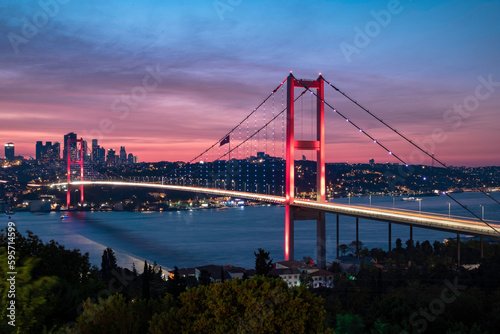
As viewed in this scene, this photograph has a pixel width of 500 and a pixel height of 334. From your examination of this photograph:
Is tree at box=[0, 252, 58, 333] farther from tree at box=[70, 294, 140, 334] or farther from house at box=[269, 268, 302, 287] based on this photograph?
house at box=[269, 268, 302, 287]

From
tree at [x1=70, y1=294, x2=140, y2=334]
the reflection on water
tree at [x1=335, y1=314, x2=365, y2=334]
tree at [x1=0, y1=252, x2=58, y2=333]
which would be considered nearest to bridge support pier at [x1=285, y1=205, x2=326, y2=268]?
the reflection on water

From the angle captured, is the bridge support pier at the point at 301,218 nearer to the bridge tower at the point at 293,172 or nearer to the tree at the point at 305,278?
the bridge tower at the point at 293,172

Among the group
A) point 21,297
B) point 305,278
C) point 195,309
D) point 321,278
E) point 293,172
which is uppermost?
point 293,172

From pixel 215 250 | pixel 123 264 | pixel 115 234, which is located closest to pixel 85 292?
pixel 123 264

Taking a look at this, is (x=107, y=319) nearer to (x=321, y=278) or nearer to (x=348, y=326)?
(x=348, y=326)

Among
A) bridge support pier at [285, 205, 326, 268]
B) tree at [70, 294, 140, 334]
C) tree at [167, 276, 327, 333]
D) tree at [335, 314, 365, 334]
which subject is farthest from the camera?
bridge support pier at [285, 205, 326, 268]

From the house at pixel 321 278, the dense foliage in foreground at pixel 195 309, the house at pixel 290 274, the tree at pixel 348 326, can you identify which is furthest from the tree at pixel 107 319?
the house at pixel 290 274

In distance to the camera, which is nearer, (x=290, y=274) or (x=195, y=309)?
(x=195, y=309)

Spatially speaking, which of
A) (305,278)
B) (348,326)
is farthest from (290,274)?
(348,326)

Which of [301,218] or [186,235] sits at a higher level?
[301,218]
